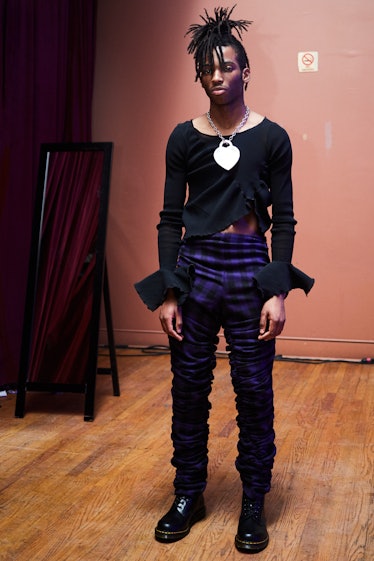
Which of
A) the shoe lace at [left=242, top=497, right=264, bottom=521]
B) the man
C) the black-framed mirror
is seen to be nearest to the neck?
the man

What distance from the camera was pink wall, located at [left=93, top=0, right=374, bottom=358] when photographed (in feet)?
13.9

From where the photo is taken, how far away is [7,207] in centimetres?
358

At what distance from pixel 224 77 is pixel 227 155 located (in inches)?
7.8

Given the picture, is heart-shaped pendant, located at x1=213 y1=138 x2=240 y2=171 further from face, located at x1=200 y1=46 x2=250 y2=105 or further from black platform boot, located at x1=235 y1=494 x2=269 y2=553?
black platform boot, located at x1=235 y1=494 x2=269 y2=553

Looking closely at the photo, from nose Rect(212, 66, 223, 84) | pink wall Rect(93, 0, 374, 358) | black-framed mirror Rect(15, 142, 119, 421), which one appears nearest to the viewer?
nose Rect(212, 66, 223, 84)

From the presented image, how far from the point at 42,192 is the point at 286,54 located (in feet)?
5.77

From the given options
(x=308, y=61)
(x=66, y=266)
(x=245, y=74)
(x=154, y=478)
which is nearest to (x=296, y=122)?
(x=308, y=61)

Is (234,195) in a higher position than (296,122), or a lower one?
lower

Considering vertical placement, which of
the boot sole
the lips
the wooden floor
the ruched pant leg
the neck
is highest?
the lips

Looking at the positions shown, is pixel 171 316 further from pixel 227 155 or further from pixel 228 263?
pixel 227 155

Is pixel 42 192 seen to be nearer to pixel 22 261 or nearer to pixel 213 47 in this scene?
pixel 22 261

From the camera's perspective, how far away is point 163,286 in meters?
2.01

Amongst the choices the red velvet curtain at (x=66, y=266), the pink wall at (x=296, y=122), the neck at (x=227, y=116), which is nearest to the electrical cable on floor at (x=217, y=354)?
the pink wall at (x=296, y=122)

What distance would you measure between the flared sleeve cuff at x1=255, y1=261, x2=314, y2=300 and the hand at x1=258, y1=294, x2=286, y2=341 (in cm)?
2
